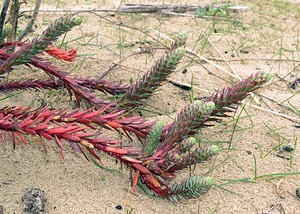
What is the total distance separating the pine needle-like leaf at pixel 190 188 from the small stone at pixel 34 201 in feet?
1.38

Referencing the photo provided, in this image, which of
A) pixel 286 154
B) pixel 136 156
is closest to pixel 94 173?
pixel 136 156

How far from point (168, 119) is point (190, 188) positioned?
0.65 m

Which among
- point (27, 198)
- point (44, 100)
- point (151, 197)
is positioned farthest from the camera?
point (44, 100)

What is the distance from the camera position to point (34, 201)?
4.97ft

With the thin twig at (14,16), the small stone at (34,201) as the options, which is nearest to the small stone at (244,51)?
the thin twig at (14,16)

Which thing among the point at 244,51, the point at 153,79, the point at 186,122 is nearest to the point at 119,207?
the point at 186,122

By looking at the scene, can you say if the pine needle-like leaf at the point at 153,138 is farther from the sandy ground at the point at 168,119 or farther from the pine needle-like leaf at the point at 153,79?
the pine needle-like leaf at the point at 153,79

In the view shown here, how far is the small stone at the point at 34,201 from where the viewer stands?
4.94 ft

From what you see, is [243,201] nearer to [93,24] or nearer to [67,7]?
[93,24]

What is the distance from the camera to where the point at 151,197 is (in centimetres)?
163

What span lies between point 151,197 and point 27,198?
42cm

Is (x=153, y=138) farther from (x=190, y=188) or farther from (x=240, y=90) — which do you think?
(x=240, y=90)

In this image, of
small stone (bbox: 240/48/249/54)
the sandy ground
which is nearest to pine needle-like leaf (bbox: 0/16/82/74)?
the sandy ground

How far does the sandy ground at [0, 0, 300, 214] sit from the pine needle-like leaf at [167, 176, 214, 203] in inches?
2.6
